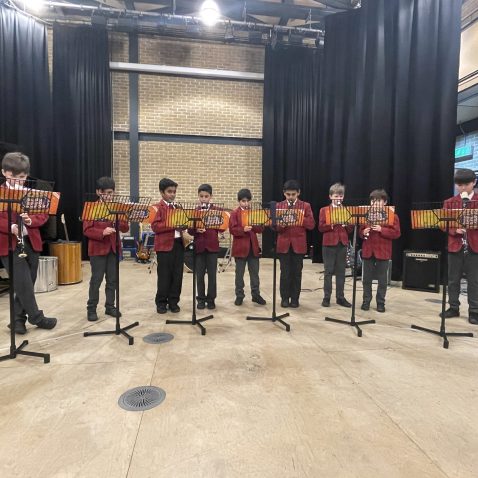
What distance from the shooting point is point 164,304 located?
154 inches

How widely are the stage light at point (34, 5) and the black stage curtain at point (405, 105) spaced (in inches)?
267

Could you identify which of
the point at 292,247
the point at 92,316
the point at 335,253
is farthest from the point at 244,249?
the point at 92,316

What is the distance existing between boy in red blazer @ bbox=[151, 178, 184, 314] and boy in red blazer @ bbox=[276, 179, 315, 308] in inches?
48.4

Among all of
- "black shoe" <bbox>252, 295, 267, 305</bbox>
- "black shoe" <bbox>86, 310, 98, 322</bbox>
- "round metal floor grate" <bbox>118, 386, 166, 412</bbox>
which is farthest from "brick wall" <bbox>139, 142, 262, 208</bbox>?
"round metal floor grate" <bbox>118, 386, 166, 412</bbox>

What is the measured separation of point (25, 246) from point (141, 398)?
6.10ft

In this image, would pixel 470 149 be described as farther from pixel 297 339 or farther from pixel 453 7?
pixel 297 339

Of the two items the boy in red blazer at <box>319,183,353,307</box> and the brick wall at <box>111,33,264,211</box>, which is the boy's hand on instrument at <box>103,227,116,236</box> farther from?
the brick wall at <box>111,33,264,211</box>

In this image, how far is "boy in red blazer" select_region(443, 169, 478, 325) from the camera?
3482 millimetres

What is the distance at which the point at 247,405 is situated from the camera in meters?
1.96

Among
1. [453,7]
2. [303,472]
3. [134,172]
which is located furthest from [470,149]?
[303,472]

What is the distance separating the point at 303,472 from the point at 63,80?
9509 mm

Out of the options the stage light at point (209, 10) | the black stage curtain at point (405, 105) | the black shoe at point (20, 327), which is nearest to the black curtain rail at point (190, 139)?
the stage light at point (209, 10)

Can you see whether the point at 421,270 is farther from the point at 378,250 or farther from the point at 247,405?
the point at 247,405

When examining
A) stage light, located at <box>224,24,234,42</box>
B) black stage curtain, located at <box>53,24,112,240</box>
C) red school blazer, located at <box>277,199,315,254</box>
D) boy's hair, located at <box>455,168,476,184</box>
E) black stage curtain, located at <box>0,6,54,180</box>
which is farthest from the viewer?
black stage curtain, located at <box>53,24,112,240</box>
